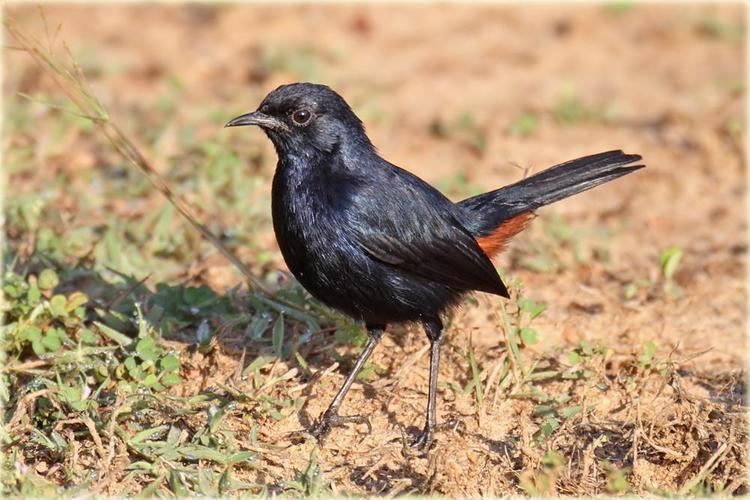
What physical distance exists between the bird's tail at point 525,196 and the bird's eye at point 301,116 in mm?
979

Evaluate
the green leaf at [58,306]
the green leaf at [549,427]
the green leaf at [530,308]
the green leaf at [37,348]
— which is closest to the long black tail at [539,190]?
the green leaf at [530,308]

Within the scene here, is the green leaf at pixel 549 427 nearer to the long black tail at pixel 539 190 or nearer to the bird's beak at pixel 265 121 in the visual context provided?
the long black tail at pixel 539 190

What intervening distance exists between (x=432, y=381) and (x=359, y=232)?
2.70 ft

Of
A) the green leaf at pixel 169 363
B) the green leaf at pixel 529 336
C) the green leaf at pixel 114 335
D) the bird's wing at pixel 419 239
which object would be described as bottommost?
the green leaf at pixel 169 363

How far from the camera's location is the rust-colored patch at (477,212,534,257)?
18.8 feet

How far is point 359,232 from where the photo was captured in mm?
5078

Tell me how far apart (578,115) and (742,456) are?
4908mm

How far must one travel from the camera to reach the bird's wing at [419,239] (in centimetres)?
512

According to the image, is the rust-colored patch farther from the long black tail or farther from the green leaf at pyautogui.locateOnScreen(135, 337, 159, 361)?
the green leaf at pyautogui.locateOnScreen(135, 337, 159, 361)

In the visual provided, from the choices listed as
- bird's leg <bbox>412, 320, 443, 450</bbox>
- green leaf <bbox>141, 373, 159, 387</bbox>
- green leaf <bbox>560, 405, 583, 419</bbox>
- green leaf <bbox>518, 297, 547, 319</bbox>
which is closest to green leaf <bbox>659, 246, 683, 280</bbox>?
green leaf <bbox>518, 297, 547, 319</bbox>

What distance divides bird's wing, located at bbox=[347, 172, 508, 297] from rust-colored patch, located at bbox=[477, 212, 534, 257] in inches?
10.5

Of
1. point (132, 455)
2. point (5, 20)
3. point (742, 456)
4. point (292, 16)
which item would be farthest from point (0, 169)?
point (742, 456)

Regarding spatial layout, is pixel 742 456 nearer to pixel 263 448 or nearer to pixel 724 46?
pixel 263 448

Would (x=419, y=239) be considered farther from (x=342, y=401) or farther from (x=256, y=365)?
(x=256, y=365)
